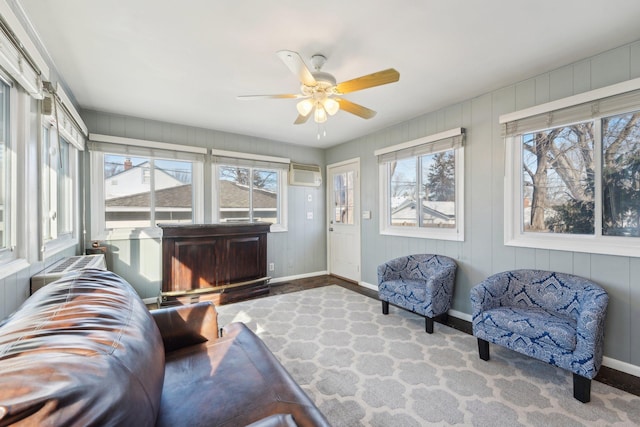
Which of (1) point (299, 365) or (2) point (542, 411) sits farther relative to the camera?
(1) point (299, 365)

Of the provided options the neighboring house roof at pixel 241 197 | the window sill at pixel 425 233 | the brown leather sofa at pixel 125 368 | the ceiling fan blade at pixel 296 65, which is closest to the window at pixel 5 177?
the brown leather sofa at pixel 125 368

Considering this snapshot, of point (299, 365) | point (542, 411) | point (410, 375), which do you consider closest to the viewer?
point (542, 411)

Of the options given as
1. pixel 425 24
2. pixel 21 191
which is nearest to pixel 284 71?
pixel 425 24

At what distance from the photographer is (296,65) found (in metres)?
1.82

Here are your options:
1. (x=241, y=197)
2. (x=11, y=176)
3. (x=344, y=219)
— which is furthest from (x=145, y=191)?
(x=344, y=219)

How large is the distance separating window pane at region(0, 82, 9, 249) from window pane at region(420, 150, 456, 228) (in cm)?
387

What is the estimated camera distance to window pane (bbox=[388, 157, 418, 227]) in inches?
153

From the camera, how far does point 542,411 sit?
5.73 feet

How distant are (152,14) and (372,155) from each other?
3.28 meters

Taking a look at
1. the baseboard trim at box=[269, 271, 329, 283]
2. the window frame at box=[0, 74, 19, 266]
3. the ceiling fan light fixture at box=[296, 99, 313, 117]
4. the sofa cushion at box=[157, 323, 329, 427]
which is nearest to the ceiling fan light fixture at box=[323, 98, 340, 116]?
the ceiling fan light fixture at box=[296, 99, 313, 117]

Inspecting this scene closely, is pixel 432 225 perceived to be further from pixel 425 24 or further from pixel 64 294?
pixel 64 294

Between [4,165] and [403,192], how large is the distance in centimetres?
389

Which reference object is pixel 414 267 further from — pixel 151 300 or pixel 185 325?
pixel 151 300

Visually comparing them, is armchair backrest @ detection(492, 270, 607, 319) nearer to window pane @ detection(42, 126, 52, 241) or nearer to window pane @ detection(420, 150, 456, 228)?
window pane @ detection(420, 150, 456, 228)
